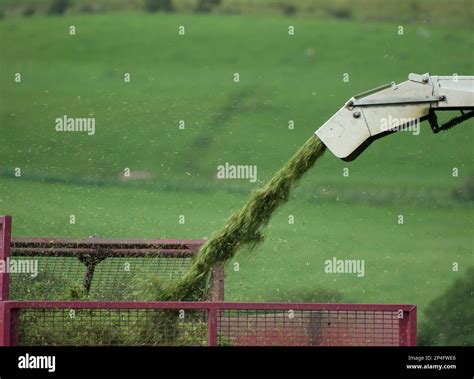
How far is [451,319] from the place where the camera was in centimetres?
→ 892

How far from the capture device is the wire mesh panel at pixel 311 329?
580 cm

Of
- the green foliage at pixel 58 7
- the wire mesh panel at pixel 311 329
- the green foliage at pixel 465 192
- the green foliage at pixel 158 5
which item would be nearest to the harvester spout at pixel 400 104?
the wire mesh panel at pixel 311 329

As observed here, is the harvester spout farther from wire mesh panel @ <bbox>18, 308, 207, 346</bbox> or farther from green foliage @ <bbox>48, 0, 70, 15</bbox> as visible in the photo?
green foliage @ <bbox>48, 0, 70, 15</bbox>

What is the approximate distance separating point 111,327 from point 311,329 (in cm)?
106

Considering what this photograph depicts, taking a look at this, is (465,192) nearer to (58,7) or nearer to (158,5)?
(158,5)

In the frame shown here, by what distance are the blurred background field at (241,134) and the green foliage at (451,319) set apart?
22 cm

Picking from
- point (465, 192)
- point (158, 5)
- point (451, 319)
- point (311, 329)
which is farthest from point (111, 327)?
point (465, 192)

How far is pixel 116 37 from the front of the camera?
387 inches

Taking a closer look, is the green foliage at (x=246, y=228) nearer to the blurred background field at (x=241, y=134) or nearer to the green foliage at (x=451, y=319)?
the blurred background field at (x=241, y=134)

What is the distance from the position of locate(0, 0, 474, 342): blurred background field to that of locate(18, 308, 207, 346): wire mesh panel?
3046 mm

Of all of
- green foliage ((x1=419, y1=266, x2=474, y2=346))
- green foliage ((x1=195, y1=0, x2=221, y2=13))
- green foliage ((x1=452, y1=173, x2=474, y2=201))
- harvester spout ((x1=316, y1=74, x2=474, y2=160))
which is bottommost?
green foliage ((x1=419, y1=266, x2=474, y2=346))

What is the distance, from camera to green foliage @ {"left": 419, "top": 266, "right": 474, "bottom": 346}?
877 centimetres

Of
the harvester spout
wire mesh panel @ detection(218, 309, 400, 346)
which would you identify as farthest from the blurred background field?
wire mesh panel @ detection(218, 309, 400, 346)
